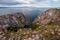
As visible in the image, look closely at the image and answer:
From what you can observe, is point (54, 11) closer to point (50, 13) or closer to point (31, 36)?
point (50, 13)

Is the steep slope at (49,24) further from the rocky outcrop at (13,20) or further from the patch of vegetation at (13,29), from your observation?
the patch of vegetation at (13,29)

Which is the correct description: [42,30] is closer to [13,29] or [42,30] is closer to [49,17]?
[49,17]

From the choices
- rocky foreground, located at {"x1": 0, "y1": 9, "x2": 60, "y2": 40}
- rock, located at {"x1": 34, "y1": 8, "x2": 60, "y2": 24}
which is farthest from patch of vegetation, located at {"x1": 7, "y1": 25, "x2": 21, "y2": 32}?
rock, located at {"x1": 34, "y1": 8, "x2": 60, "y2": 24}

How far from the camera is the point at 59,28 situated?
37.9 metres

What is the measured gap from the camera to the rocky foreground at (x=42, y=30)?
3584 centimetres

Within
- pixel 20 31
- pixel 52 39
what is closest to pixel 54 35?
pixel 52 39

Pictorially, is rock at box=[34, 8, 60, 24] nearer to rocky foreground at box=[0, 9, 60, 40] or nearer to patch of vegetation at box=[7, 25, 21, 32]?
rocky foreground at box=[0, 9, 60, 40]

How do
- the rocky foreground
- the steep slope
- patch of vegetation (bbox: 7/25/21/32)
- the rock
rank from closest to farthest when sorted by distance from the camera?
the rocky foreground
the steep slope
patch of vegetation (bbox: 7/25/21/32)
the rock

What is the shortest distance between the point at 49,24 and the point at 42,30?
126 inches

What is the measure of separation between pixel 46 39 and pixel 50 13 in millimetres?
8912

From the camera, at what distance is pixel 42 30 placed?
3756cm

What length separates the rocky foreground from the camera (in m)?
35.8

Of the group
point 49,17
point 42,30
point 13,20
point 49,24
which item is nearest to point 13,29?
point 13,20

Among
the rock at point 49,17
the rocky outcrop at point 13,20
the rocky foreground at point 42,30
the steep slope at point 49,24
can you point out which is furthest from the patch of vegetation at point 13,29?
the rock at point 49,17
